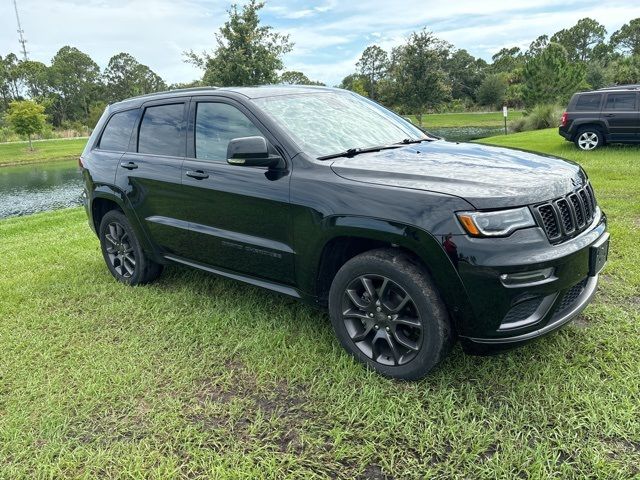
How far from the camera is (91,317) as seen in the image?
4.05 m

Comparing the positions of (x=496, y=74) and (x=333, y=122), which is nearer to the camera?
(x=333, y=122)

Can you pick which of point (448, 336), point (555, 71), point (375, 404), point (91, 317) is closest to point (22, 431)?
point (91, 317)

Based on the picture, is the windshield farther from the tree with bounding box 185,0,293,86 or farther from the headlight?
the tree with bounding box 185,0,293,86

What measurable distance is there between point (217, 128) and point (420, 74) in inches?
1259

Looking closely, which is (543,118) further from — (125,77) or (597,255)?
(125,77)

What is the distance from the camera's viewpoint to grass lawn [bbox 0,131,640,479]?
7.53ft

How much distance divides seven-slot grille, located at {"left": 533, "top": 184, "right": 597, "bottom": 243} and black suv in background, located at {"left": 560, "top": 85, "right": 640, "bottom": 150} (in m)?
11.9

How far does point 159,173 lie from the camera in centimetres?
401

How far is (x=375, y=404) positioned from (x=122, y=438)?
1.37 metres

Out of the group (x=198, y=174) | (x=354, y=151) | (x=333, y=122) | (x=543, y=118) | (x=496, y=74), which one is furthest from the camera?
(x=496, y=74)

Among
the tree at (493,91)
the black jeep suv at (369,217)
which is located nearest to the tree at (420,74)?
the tree at (493,91)

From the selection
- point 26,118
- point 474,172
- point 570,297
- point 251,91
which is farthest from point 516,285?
point 26,118

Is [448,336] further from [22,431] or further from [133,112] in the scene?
[133,112]

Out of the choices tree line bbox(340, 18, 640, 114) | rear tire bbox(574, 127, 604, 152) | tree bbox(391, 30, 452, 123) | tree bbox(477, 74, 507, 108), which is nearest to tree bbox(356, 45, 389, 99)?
tree line bbox(340, 18, 640, 114)
